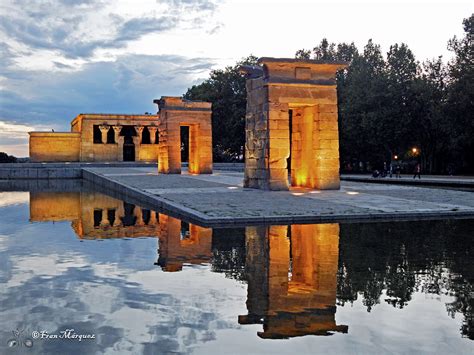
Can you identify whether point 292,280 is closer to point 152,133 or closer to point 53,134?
point 152,133

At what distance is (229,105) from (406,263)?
4580 cm

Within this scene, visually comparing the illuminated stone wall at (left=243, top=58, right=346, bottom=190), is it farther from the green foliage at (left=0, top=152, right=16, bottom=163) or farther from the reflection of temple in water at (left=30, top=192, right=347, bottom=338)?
the green foliage at (left=0, top=152, right=16, bottom=163)

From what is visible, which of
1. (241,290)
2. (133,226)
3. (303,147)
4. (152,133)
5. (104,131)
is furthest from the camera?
(152,133)

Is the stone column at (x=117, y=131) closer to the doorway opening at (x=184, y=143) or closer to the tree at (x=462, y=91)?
the doorway opening at (x=184, y=143)

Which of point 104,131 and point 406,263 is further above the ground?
point 104,131

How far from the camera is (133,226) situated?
475 inches

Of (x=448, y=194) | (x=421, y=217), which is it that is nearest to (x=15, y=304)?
(x=421, y=217)

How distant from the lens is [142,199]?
58.0 ft

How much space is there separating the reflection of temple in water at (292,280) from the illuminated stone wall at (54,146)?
52.9 metres

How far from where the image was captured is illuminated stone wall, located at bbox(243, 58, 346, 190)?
64.7 ft

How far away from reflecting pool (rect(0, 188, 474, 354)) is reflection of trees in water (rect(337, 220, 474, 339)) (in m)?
0.02
